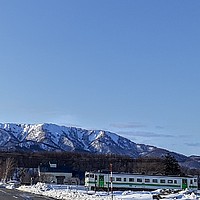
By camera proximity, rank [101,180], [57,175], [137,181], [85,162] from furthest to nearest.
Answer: [85,162] < [57,175] < [137,181] < [101,180]

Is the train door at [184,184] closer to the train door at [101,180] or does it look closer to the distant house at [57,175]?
the train door at [101,180]

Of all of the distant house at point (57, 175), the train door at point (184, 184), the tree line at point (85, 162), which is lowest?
the train door at point (184, 184)

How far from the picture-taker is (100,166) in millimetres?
175125

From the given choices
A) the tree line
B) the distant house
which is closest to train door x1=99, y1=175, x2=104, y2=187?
the distant house

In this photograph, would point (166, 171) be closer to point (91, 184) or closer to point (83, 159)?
point (91, 184)

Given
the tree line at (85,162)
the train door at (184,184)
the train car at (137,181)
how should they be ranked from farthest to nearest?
the tree line at (85,162) → the train door at (184,184) → the train car at (137,181)

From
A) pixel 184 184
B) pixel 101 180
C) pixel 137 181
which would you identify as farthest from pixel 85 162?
pixel 184 184

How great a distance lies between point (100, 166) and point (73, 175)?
51062 mm

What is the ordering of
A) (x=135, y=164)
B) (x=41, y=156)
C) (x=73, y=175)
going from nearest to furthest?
1. (x=73, y=175)
2. (x=135, y=164)
3. (x=41, y=156)

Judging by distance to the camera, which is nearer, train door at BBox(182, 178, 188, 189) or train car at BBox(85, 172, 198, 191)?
train car at BBox(85, 172, 198, 191)

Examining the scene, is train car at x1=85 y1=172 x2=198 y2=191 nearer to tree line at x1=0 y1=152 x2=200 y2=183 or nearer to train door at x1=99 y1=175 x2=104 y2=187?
train door at x1=99 y1=175 x2=104 y2=187

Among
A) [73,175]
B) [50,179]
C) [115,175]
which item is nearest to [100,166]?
[73,175]

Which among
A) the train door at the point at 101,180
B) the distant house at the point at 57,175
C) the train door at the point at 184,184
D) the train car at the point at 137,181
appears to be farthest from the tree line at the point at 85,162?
the train door at the point at 101,180

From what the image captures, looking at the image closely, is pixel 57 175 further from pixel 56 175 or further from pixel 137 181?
pixel 137 181
